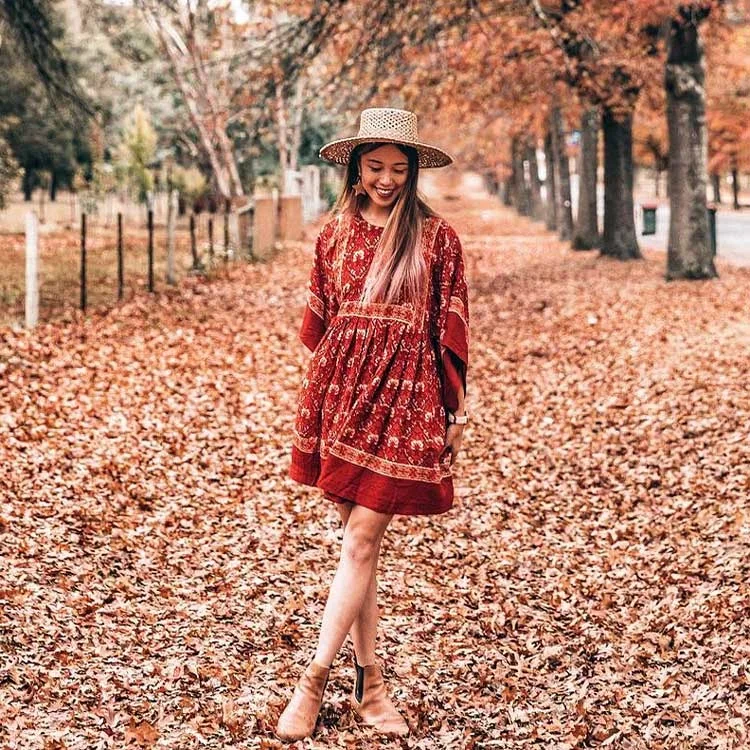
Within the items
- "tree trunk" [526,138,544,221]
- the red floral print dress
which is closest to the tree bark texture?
"tree trunk" [526,138,544,221]

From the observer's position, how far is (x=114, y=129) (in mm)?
52625

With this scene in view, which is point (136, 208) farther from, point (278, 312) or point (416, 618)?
point (416, 618)

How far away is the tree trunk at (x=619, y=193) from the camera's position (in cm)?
2286

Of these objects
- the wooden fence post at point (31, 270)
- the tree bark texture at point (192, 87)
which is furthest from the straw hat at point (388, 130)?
the tree bark texture at point (192, 87)

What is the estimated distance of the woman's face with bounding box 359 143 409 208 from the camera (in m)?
4.27

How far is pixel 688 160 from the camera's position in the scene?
58.0ft

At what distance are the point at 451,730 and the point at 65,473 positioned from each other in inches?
151

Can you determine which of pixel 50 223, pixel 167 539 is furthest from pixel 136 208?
pixel 167 539

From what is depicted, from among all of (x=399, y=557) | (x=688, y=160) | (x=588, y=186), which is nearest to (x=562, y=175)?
(x=588, y=186)

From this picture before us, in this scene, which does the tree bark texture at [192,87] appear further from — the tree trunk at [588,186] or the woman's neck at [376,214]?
the woman's neck at [376,214]

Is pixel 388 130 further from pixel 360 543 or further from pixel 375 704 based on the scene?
pixel 375 704

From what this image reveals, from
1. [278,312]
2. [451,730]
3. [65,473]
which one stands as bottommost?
[451,730]

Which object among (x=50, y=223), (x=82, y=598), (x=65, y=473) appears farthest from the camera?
(x=50, y=223)

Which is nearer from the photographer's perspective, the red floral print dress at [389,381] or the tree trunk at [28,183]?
the red floral print dress at [389,381]
